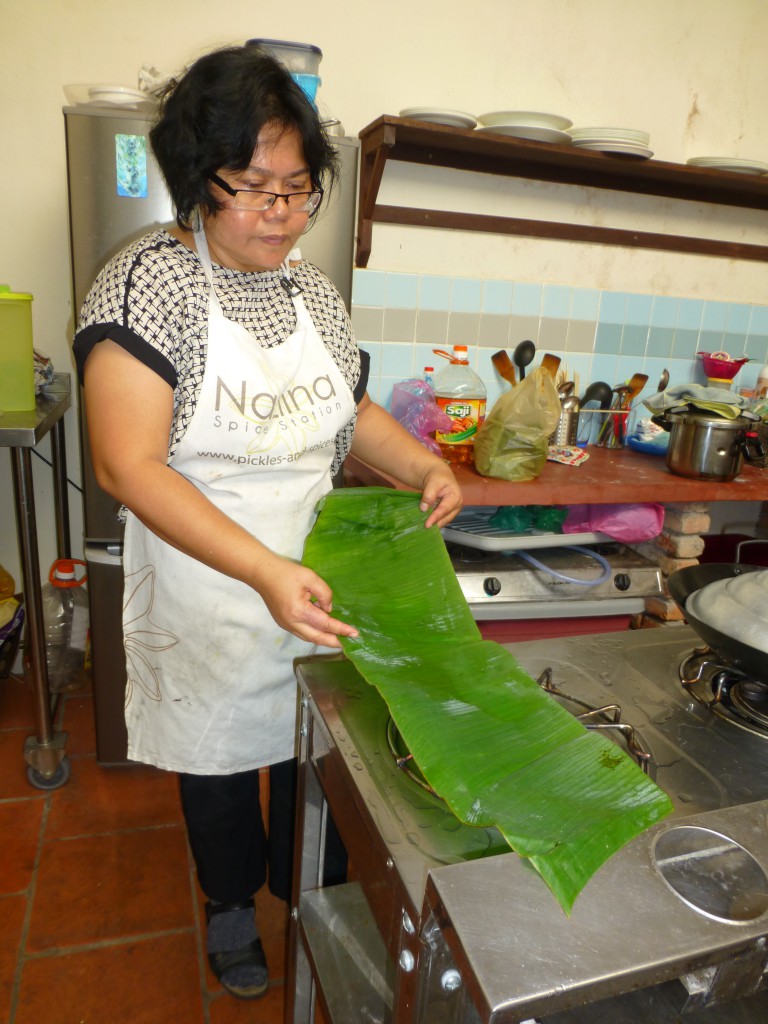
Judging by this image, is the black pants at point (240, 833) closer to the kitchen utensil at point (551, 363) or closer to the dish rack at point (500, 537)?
the dish rack at point (500, 537)

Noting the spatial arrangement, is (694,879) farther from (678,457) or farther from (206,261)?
(678,457)

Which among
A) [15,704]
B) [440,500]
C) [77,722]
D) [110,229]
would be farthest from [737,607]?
[15,704]

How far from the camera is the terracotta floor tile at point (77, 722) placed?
86.6 inches

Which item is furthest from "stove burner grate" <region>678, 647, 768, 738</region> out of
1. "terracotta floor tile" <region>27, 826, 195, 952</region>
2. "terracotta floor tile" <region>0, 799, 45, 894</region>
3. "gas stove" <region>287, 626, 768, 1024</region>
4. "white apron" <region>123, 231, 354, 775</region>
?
"terracotta floor tile" <region>0, 799, 45, 894</region>

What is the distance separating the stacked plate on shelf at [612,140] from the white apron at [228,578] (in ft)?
4.68

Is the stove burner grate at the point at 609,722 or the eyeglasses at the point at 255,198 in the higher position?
the eyeglasses at the point at 255,198

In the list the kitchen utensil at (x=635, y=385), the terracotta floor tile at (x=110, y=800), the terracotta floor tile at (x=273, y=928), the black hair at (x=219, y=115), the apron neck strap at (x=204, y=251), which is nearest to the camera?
the black hair at (x=219, y=115)

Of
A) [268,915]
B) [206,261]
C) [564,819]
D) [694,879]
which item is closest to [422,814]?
[564,819]

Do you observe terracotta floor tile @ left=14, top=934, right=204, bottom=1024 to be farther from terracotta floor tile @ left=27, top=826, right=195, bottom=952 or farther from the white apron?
the white apron

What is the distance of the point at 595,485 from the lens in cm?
199

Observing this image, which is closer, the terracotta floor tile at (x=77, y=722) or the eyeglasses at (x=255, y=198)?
the eyeglasses at (x=255, y=198)

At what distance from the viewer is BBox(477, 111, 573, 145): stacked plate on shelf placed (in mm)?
2131

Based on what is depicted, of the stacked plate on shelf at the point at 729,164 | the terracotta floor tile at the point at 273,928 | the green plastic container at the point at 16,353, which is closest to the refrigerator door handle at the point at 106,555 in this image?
the green plastic container at the point at 16,353

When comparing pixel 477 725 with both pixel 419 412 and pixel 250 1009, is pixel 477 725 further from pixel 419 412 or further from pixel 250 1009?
pixel 419 412
